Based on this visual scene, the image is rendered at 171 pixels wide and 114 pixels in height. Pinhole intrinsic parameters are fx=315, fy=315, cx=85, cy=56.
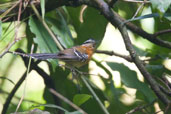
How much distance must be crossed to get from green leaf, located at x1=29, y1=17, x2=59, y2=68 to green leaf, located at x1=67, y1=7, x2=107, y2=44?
324mm

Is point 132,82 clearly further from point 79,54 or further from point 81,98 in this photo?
point 79,54

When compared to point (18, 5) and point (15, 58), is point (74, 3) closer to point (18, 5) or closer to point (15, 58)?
point (18, 5)

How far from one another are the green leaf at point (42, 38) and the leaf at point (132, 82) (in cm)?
33

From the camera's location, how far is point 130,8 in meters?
2.12

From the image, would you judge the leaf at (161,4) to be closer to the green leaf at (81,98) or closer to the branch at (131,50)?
the branch at (131,50)

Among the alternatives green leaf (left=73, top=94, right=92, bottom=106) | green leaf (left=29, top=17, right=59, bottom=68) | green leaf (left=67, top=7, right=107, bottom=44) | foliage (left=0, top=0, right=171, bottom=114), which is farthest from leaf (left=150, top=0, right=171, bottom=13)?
green leaf (left=67, top=7, right=107, bottom=44)

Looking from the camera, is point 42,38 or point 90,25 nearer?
point 42,38

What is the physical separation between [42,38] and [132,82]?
0.53m

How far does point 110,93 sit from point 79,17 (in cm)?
52

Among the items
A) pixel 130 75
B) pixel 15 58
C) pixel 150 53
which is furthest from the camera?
pixel 15 58

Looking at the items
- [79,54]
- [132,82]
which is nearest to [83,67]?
[79,54]

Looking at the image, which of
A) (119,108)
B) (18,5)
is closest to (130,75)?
(119,108)

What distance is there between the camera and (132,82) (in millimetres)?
1683

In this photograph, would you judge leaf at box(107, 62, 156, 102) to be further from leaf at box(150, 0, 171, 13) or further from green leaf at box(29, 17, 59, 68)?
leaf at box(150, 0, 171, 13)
